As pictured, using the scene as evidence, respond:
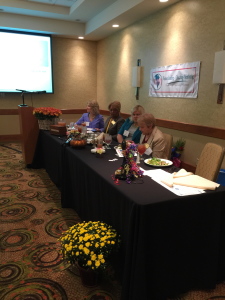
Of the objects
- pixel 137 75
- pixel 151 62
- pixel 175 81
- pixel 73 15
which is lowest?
pixel 175 81

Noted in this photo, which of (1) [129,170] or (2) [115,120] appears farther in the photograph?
(2) [115,120]

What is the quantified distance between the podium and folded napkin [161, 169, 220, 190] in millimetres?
2996

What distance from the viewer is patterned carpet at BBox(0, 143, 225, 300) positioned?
65.4 inches

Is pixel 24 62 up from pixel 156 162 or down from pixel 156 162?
up

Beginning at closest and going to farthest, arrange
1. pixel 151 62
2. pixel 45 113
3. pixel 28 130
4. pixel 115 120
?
pixel 45 113 < pixel 115 120 < pixel 28 130 < pixel 151 62

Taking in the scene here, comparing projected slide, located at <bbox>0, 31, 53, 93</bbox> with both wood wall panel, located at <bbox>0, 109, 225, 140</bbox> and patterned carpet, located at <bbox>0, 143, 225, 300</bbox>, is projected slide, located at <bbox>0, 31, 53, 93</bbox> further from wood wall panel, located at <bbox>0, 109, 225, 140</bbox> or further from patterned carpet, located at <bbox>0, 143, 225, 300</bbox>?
wood wall panel, located at <bbox>0, 109, 225, 140</bbox>

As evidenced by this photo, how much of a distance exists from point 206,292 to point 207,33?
3047 mm

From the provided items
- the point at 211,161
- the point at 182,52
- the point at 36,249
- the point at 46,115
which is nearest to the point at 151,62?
the point at 182,52

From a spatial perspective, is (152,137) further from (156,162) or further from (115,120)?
(115,120)

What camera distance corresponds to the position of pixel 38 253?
2066 mm

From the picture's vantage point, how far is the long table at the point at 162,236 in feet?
4.51

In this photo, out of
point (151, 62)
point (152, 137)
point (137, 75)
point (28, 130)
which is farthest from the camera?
point (137, 75)

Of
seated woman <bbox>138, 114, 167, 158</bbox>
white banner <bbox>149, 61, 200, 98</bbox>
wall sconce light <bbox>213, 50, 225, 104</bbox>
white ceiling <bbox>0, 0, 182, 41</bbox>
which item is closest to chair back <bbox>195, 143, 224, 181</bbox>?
seated woman <bbox>138, 114, 167, 158</bbox>

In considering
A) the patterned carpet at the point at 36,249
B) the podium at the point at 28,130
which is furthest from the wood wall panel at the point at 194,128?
the podium at the point at 28,130
